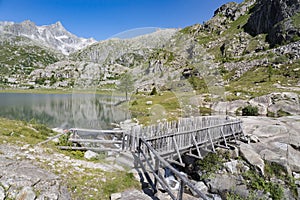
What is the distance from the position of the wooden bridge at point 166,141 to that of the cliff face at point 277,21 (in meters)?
110

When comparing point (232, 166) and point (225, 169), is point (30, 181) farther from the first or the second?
point (232, 166)

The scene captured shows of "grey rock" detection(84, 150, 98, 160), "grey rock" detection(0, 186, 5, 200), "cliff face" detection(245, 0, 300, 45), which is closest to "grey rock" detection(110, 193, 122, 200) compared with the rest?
"grey rock" detection(0, 186, 5, 200)

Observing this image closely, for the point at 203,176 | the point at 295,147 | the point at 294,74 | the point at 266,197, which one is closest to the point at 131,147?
the point at 203,176

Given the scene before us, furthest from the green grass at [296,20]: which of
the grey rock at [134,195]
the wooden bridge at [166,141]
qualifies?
the grey rock at [134,195]

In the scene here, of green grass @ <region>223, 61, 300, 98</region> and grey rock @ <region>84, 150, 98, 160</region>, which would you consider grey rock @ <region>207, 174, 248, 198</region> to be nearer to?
grey rock @ <region>84, 150, 98, 160</region>

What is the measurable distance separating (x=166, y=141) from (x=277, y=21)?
149 m

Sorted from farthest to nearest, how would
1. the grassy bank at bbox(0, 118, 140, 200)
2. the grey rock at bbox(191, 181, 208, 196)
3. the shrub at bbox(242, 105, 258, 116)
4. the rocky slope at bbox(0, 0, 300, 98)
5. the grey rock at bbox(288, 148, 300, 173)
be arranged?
the shrub at bbox(242, 105, 258, 116) → the rocky slope at bbox(0, 0, 300, 98) → the grey rock at bbox(288, 148, 300, 173) → the grey rock at bbox(191, 181, 208, 196) → the grassy bank at bbox(0, 118, 140, 200)

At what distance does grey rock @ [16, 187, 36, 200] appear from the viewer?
5.16 meters

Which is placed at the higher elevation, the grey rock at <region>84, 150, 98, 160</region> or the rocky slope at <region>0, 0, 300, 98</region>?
the rocky slope at <region>0, 0, 300, 98</region>

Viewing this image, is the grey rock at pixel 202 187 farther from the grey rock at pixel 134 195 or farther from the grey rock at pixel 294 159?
the grey rock at pixel 134 195

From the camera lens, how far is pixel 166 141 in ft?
32.4

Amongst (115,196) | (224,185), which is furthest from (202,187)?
(115,196)

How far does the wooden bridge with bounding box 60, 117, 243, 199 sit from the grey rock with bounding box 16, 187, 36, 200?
3836mm

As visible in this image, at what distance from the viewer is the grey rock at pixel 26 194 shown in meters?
5.16
